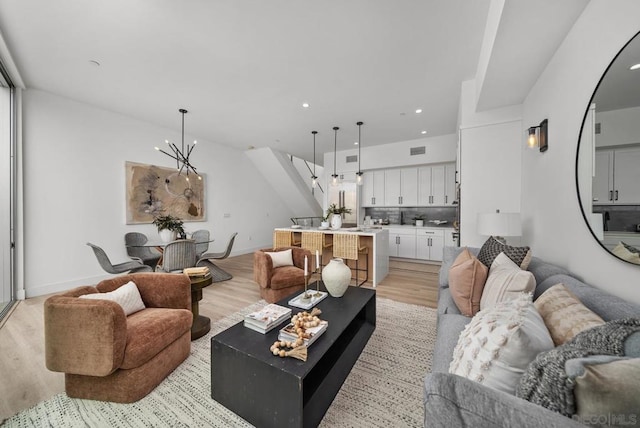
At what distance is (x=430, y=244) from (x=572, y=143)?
4.18 meters

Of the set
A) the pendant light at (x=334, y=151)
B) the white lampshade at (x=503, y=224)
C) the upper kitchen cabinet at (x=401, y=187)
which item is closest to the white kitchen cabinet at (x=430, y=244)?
the upper kitchen cabinet at (x=401, y=187)

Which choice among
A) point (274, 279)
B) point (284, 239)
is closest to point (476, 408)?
point (274, 279)

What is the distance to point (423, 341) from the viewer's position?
224 centimetres

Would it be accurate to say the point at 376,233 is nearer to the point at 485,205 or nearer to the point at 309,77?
the point at 485,205

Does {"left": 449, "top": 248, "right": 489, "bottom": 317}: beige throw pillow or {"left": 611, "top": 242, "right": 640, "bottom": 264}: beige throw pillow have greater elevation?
{"left": 611, "top": 242, "right": 640, "bottom": 264}: beige throw pillow

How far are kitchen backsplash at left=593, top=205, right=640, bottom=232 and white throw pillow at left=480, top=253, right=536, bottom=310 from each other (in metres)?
0.47

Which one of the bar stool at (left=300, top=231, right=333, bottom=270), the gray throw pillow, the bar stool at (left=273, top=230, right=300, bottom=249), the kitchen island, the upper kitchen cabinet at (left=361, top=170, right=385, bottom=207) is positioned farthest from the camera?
the upper kitchen cabinet at (left=361, top=170, right=385, bottom=207)

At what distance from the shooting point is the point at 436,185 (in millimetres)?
5832

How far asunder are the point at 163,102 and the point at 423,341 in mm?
4899

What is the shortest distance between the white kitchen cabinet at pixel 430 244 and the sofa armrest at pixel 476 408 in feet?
17.6

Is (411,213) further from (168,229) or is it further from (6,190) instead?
(6,190)

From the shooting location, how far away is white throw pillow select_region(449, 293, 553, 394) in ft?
2.62

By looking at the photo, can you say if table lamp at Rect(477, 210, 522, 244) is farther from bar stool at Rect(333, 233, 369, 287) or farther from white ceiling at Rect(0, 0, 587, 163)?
bar stool at Rect(333, 233, 369, 287)

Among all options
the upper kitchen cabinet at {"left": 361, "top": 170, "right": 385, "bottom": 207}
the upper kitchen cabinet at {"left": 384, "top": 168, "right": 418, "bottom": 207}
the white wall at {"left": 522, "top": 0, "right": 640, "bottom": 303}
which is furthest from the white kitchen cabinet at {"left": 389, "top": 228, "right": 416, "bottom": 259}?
the white wall at {"left": 522, "top": 0, "right": 640, "bottom": 303}
